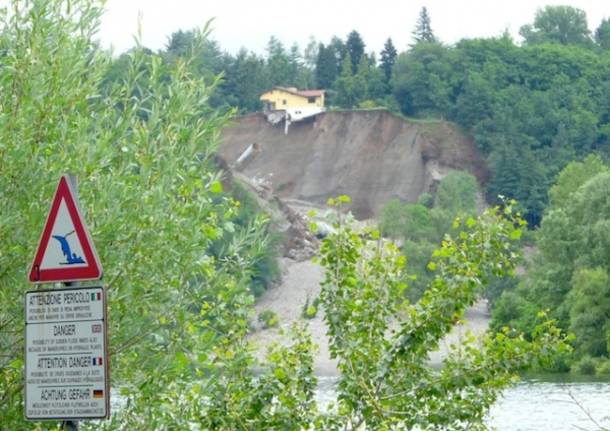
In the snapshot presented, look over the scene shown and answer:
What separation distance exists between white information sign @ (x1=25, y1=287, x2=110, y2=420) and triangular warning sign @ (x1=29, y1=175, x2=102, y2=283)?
0.11 metres

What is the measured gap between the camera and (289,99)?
169 meters

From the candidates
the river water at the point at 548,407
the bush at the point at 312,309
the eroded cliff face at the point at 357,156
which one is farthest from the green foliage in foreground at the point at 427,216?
the bush at the point at 312,309

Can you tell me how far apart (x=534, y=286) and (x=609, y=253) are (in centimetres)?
707

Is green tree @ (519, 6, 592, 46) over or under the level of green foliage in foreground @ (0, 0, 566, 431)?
over

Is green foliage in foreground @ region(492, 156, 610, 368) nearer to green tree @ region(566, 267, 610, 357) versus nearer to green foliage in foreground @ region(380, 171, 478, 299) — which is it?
green tree @ region(566, 267, 610, 357)

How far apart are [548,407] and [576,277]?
2145 cm

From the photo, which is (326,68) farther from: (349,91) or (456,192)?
(456,192)

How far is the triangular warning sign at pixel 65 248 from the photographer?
7043 millimetres

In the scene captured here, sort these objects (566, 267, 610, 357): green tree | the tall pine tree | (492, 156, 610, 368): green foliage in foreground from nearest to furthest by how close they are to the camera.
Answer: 1. (566, 267, 610, 357): green tree
2. (492, 156, 610, 368): green foliage in foreground
3. the tall pine tree

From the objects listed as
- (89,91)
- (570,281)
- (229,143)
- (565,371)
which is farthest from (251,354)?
(229,143)

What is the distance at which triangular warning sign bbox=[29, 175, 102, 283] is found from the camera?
7.04 metres

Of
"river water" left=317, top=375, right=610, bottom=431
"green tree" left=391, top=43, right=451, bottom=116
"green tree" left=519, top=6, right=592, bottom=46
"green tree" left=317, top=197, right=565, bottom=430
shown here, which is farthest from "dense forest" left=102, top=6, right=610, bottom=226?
"green tree" left=317, top=197, right=565, bottom=430


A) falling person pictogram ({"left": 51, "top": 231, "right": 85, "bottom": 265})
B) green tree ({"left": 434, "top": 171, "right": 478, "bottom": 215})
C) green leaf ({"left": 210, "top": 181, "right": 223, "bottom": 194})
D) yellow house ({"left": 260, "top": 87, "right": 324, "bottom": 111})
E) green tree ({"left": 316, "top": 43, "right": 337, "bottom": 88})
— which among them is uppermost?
green tree ({"left": 316, "top": 43, "right": 337, "bottom": 88})

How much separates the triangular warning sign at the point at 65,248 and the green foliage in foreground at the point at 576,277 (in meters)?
50.1
